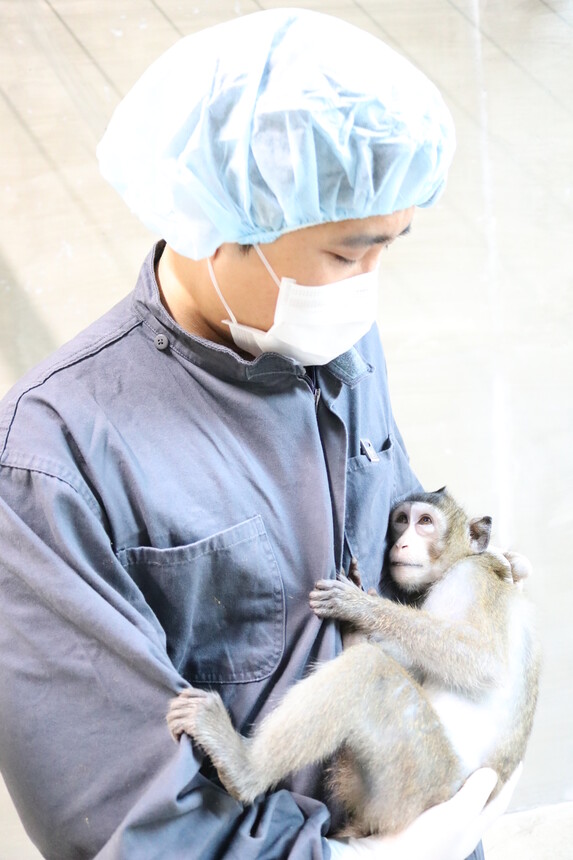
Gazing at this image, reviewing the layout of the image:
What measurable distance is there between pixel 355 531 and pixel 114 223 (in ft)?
4.86

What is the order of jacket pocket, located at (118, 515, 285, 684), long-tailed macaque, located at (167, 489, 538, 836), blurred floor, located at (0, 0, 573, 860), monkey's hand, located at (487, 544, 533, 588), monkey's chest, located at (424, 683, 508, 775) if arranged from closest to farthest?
jacket pocket, located at (118, 515, 285, 684)
long-tailed macaque, located at (167, 489, 538, 836)
monkey's chest, located at (424, 683, 508, 775)
monkey's hand, located at (487, 544, 533, 588)
blurred floor, located at (0, 0, 573, 860)

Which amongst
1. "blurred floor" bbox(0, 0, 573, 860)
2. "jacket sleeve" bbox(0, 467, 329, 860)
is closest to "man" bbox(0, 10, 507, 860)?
"jacket sleeve" bbox(0, 467, 329, 860)

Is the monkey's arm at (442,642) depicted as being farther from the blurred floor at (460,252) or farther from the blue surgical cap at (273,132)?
the blurred floor at (460,252)

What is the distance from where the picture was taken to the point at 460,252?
9.27 ft

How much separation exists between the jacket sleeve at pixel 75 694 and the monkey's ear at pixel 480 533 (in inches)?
40.4

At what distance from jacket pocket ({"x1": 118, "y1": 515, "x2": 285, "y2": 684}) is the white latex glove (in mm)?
330

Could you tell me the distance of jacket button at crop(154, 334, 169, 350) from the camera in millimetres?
1291

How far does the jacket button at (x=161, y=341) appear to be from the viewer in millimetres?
1291

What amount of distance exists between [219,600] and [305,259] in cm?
54

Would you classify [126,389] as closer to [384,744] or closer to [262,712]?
[262,712]

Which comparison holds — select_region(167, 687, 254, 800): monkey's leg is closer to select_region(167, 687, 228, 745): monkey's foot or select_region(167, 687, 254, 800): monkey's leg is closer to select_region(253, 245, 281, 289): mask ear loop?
select_region(167, 687, 228, 745): monkey's foot

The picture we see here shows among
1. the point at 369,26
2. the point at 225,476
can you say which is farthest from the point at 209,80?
the point at 369,26

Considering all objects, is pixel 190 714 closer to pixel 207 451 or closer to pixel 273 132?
pixel 207 451

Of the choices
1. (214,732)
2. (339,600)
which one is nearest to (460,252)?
(339,600)
